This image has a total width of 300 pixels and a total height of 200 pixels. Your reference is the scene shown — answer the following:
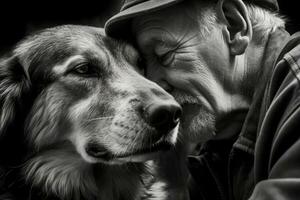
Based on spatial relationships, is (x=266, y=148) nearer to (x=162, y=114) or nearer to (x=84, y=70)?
(x=162, y=114)

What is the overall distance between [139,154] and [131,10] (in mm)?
472

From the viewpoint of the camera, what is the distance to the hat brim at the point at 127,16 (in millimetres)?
1451

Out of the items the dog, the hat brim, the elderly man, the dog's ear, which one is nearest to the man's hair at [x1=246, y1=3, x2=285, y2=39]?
the elderly man

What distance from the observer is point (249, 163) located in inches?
58.0

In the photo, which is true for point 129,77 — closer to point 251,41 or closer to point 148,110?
point 148,110

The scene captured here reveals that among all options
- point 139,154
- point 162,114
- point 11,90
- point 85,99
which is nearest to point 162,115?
point 162,114

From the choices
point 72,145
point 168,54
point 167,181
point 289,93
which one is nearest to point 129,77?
point 168,54

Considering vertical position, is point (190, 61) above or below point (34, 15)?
below

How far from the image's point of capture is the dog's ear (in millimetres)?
1493

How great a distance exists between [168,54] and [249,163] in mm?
454

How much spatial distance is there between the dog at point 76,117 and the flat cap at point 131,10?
57mm

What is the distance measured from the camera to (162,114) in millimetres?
1388

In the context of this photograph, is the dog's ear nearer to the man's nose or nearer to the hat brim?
the hat brim

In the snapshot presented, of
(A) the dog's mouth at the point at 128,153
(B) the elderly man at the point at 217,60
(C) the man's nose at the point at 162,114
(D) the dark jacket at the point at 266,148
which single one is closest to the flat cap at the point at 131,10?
(B) the elderly man at the point at 217,60
